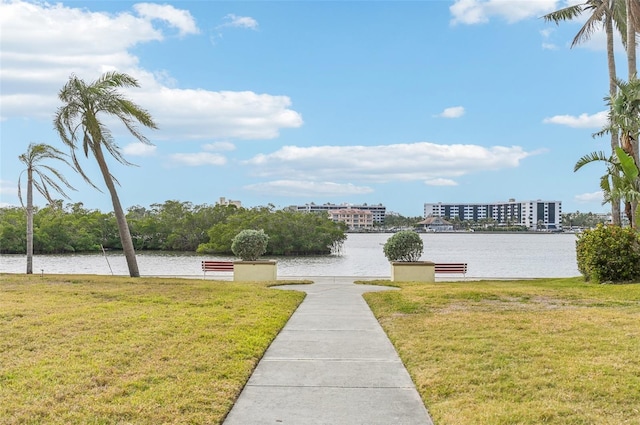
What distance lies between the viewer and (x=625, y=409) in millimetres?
5246

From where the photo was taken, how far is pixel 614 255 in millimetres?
17688

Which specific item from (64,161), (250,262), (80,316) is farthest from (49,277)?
(80,316)

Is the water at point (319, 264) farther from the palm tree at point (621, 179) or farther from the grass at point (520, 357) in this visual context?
the grass at point (520, 357)

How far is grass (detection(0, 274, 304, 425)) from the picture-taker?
520cm

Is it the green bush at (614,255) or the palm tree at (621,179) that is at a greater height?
the palm tree at (621,179)

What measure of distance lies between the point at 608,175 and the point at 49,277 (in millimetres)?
18003

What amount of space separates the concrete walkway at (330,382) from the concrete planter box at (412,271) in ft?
31.4

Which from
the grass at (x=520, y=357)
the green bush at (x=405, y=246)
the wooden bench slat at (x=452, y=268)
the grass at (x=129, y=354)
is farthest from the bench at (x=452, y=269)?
the grass at (x=129, y=354)

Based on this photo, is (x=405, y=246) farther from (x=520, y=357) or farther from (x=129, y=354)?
(x=129, y=354)

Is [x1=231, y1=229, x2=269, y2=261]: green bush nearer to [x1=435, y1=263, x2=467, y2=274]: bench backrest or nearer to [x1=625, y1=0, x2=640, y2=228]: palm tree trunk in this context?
[x1=435, y1=263, x2=467, y2=274]: bench backrest

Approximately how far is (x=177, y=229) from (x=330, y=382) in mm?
68567

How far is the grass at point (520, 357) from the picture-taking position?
5234mm

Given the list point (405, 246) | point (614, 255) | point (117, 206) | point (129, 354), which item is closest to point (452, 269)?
point (405, 246)

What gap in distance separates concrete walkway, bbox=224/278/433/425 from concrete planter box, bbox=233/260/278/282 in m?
9.70
